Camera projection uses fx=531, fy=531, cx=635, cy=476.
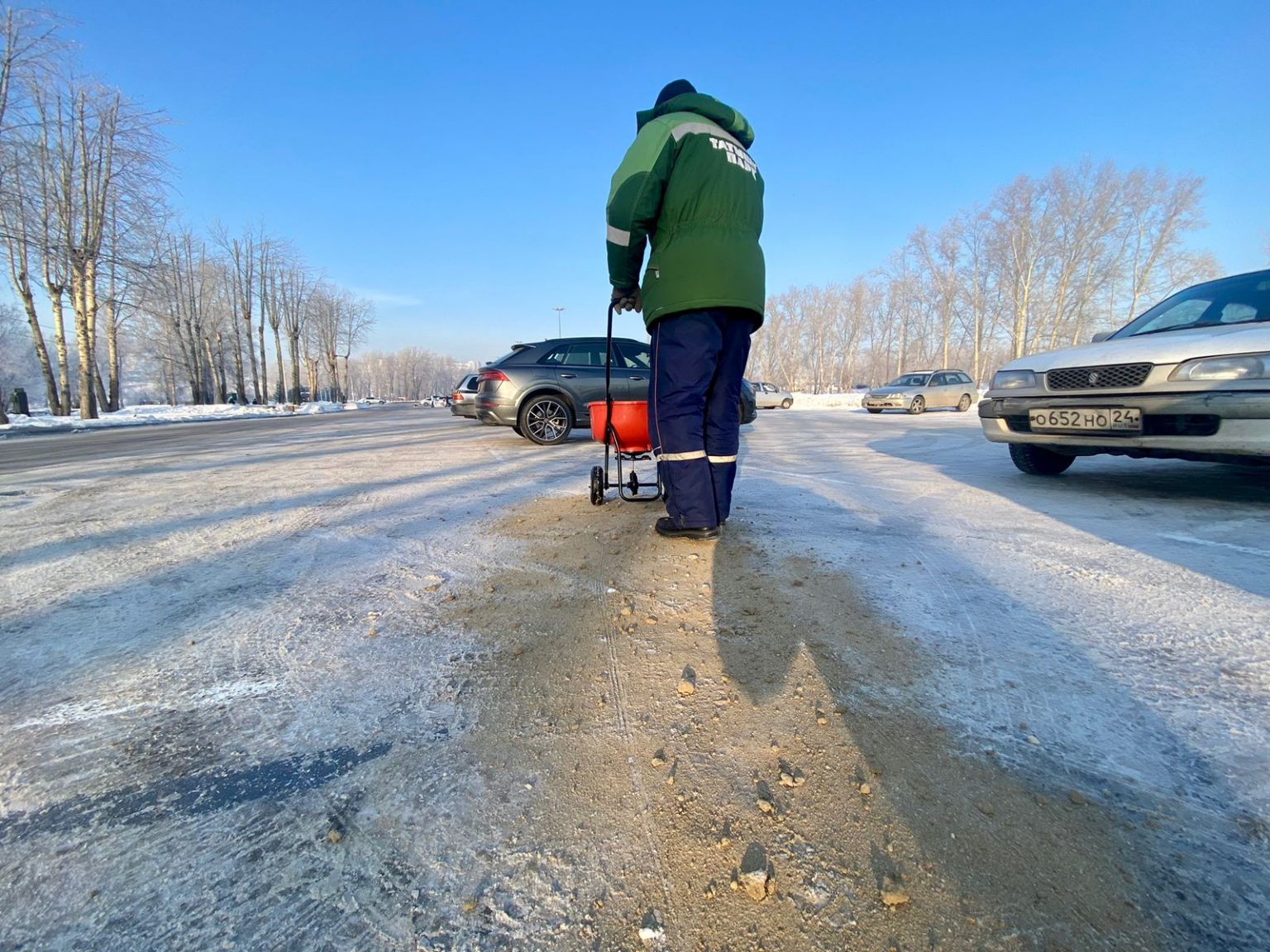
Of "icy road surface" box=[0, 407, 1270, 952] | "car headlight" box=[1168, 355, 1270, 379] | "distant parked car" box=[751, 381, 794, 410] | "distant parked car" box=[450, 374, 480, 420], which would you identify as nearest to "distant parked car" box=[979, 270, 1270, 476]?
"car headlight" box=[1168, 355, 1270, 379]

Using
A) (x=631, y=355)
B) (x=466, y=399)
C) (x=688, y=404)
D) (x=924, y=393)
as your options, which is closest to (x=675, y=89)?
(x=688, y=404)

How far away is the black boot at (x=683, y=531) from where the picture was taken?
243cm

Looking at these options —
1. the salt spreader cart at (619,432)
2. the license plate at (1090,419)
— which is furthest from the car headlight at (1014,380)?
the salt spreader cart at (619,432)

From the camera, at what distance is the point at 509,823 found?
0.93 meters

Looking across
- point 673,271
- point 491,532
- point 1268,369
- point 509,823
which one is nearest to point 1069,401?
point 1268,369

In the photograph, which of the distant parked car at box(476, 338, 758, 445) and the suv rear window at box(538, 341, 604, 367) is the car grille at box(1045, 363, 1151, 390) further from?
the suv rear window at box(538, 341, 604, 367)

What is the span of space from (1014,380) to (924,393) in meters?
17.1

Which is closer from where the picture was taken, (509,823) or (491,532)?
(509,823)

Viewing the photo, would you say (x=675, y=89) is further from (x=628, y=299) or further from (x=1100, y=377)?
(x=1100, y=377)

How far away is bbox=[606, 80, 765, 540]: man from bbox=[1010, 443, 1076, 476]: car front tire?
2947mm

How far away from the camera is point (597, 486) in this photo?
3.11 m

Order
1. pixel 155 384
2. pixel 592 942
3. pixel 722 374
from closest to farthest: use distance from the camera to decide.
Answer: pixel 592 942
pixel 722 374
pixel 155 384

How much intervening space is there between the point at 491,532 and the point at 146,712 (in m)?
1.52

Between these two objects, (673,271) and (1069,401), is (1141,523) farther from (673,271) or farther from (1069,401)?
(673,271)
